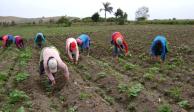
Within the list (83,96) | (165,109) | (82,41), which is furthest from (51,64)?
(82,41)

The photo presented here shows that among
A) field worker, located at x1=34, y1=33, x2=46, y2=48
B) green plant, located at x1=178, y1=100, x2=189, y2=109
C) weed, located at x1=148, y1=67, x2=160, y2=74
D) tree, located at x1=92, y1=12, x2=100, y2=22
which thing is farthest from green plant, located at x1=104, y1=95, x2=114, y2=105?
tree, located at x1=92, y1=12, x2=100, y2=22

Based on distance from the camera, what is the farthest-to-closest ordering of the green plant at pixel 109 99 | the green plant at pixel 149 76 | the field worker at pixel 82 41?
the field worker at pixel 82 41 < the green plant at pixel 149 76 < the green plant at pixel 109 99

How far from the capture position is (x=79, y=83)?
1003cm

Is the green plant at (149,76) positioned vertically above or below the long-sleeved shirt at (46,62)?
below

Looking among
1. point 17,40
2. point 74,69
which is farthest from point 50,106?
point 17,40

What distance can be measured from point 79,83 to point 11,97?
2.37 meters

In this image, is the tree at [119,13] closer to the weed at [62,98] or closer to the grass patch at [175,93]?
the grass patch at [175,93]

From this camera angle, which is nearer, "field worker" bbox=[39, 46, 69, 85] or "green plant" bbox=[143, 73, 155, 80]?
"field worker" bbox=[39, 46, 69, 85]

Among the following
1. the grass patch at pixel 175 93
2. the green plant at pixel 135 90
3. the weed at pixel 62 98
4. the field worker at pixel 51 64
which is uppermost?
the field worker at pixel 51 64

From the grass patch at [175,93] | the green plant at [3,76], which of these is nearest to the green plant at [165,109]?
Answer: the grass patch at [175,93]

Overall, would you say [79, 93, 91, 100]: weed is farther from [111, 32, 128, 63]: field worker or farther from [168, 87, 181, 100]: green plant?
[111, 32, 128, 63]: field worker

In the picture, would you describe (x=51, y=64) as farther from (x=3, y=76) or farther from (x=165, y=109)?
(x=165, y=109)

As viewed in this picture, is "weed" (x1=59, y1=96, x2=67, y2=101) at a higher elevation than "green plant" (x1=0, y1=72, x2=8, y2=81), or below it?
below

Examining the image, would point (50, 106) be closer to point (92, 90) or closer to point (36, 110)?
point (36, 110)
